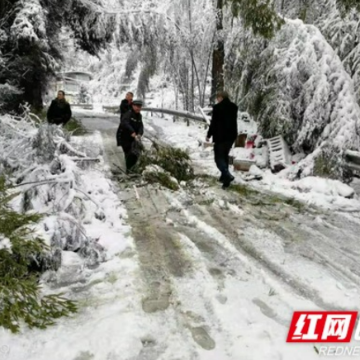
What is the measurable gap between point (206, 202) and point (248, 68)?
16.1 feet

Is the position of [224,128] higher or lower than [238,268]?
higher

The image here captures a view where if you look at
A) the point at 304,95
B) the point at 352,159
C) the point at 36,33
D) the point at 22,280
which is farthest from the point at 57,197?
the point at 36,33

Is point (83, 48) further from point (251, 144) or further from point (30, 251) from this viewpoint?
point (30, 251)

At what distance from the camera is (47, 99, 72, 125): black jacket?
31.9 ft

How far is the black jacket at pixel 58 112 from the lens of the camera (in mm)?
9727

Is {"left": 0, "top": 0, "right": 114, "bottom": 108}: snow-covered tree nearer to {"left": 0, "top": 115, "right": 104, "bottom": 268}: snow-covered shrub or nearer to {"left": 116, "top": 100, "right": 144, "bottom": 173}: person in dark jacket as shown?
{"left": 116, "top": 100, "right": 144, "bottom": 173}: person in dark jacket

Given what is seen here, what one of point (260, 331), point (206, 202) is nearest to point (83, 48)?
point (206, 202)

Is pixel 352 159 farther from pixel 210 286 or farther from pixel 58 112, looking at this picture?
pixel 58 112

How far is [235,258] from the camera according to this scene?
14.1ft

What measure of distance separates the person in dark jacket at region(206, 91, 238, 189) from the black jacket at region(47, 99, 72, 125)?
181 inches

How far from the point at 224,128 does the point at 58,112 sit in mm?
4972

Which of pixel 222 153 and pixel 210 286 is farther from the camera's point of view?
pixel 222 153

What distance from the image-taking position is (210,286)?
3654 millimetres

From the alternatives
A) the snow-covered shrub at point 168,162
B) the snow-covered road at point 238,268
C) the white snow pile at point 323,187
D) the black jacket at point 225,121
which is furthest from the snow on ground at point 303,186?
the black jacket at point 225,121
